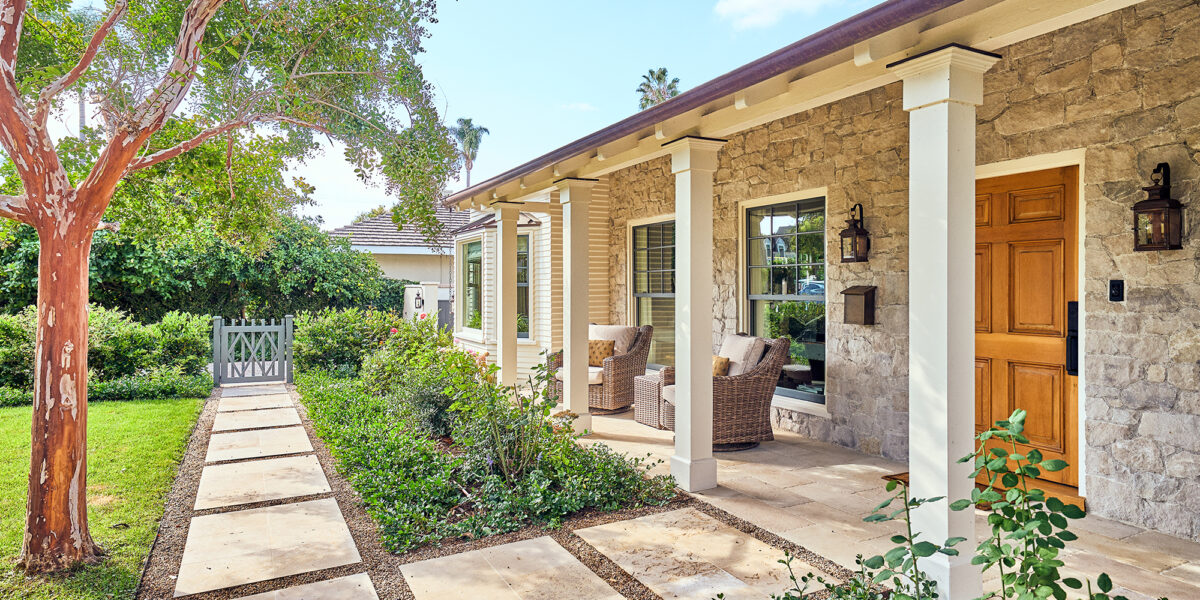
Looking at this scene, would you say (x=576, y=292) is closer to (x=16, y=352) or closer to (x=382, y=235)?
(x=16, y=352)

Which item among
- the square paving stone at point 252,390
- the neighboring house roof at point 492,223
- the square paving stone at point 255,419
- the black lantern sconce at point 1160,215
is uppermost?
the neighboring house roof at point 492,223

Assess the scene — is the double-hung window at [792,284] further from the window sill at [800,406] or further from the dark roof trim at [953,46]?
the dark roof trim at [953,46]

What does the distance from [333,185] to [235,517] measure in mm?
53288

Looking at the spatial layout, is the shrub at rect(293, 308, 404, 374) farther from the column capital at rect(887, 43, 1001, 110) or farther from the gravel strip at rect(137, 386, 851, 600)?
the column capital at rect(887, 43, 1001, 110)

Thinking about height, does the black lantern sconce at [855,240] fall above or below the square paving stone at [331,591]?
above

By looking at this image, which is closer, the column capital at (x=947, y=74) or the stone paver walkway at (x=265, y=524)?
the column capital at (x=947, y=74)

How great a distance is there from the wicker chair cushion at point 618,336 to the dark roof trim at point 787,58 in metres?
3.20

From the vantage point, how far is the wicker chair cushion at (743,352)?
5562 mm

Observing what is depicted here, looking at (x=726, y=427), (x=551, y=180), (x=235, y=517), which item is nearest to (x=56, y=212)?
(x=235, y=517)

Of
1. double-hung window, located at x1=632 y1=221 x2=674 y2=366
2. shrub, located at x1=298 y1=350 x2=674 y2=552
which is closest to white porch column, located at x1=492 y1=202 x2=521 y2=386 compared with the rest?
shrub, located at x1=298 y1=350 x2=674 y2=552

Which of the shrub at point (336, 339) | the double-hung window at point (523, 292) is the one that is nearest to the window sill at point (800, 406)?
the double-hung window at point (523, 292)

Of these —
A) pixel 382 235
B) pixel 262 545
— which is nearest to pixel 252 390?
pixel 262 545

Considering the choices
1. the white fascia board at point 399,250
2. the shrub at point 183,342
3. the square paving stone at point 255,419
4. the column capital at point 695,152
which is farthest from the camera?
the white fascia board at point 399,250

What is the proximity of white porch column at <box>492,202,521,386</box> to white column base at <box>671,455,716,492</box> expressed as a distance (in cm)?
300
